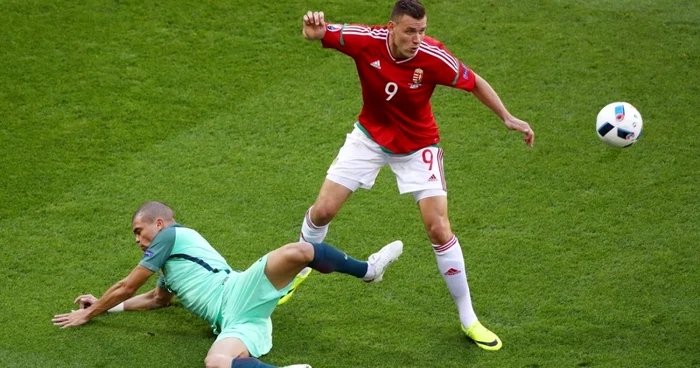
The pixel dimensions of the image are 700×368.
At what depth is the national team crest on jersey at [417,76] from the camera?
629cm

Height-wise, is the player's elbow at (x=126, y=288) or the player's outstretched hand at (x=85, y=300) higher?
the player's elbow at (x=126, y=288)

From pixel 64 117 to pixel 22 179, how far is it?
100 centimetres

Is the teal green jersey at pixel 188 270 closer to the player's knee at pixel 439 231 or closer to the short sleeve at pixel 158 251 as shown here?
the short sleeve at pixel 158 251

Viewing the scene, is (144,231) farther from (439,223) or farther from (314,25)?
(439,223)

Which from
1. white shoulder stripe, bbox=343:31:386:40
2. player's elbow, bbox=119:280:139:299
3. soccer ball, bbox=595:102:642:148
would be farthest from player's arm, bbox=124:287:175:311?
soccer ball, bbox=595:102:642:148

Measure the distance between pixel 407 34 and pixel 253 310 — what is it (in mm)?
1970

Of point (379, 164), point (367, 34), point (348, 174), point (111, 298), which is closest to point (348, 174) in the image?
point (348, 174)

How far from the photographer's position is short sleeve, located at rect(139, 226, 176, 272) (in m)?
6.37

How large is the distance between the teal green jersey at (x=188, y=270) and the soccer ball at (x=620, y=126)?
Result: 283cm

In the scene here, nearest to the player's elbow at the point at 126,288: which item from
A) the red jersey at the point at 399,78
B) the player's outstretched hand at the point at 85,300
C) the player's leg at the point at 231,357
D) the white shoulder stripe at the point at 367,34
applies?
the player's outstretched hand at the point at 85,300

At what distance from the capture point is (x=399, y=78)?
20.7ft

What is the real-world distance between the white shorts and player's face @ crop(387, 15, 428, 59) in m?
0.69

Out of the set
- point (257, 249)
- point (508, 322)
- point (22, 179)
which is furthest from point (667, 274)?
point (22, 179)

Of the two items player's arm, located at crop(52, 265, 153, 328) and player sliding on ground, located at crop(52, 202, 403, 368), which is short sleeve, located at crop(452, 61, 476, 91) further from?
player's arm, located at crop(52, 265, 153, 328)
